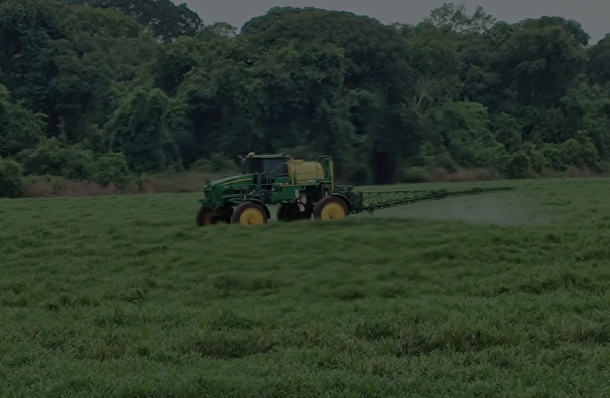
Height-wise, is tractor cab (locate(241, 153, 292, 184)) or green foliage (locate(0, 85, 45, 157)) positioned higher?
green foliage (locate(0, 85, 45, 157))

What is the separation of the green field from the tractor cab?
1414 millimetres

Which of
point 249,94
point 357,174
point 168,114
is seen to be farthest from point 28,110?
point 357,174

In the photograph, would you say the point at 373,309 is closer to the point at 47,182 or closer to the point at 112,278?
the point at 112,278

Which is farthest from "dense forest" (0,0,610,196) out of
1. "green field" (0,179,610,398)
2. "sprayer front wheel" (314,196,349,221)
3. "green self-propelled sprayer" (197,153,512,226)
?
"sprayer front wheel" (314,196,349,221)

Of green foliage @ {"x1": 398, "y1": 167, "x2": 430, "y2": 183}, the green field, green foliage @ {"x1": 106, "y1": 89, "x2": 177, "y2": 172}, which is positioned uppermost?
green foliage @ {"x1": 106, "y1": 89, "x2": 177, "y2": 172}

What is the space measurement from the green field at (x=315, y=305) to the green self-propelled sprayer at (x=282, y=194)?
0.49 meters

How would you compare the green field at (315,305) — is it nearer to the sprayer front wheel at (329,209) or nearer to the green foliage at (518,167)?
the sprayer front wheel at (329,209)

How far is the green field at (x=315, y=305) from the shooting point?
24.1 ft

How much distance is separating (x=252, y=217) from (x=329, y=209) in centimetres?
149

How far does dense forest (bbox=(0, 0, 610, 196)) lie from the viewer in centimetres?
3525

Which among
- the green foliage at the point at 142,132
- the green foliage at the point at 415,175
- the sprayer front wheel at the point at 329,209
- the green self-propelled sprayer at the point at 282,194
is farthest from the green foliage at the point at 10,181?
the sprayer front wheel at the point at 329,209

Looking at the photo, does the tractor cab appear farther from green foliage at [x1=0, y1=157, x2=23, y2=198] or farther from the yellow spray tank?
green foliage at [x1=0, y1=157, x2=23, y2=198]

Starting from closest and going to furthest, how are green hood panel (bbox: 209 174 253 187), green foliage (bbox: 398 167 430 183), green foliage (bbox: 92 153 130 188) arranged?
green hood panel (bbox: 209 174 253 187) → green foliage (bbox: 92 153 130 188) → green foliage (bbox: 398 167 430 183)

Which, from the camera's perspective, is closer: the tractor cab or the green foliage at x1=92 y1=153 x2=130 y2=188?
the tractor cab
